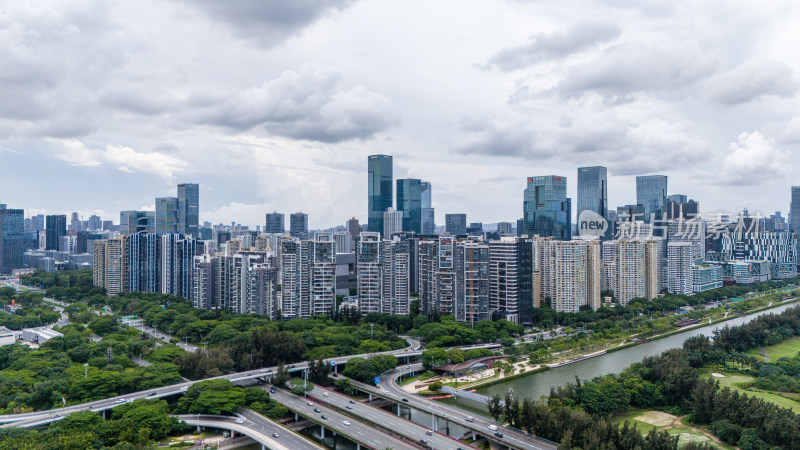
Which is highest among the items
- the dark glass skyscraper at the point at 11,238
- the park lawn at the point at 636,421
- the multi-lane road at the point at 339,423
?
the dark glass skyscraper at the point at 11,238

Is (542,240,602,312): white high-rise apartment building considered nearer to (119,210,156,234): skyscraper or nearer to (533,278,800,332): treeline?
(533,278,800,332): treeline

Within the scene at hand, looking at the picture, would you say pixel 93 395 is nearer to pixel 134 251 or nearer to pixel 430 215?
pixel 134 251

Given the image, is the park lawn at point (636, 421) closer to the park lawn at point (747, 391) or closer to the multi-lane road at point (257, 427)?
the park lawn at point (747, 391)

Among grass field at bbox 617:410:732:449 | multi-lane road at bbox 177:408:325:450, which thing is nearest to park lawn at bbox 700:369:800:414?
grass field at bbox 617:410:732:449

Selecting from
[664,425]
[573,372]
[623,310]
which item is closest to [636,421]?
[664,425]

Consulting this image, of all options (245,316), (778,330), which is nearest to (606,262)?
(778,330)

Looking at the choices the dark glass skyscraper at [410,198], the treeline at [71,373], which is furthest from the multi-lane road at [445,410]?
the dark glass skyscraper at [410,198]

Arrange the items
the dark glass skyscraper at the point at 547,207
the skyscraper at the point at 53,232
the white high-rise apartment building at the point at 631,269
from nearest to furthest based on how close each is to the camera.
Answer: the white high-rise apartment building at the point at 631,269, the dark glass skyscraper at the point at 547,207, the skyscraper at the point at 53,232

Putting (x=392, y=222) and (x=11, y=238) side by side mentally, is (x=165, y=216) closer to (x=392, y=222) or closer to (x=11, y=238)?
(x=11, y=238)
